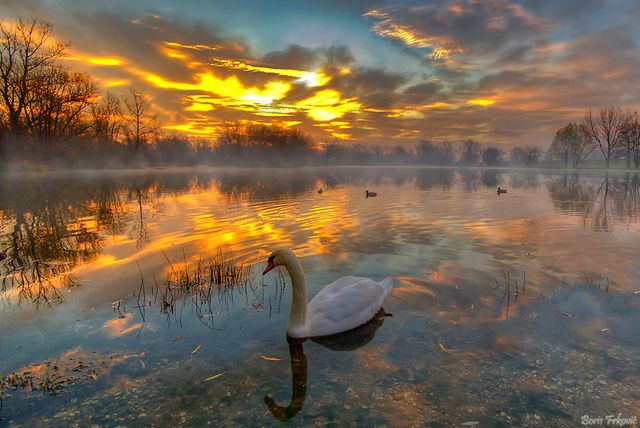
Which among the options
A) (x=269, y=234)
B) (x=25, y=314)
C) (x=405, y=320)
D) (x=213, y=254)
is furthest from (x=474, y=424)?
(x=269, y=234)

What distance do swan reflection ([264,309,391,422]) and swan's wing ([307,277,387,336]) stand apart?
0.51 feet

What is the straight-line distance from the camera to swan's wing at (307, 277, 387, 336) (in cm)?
602

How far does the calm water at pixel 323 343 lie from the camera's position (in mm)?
4332

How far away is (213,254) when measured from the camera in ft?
37.7

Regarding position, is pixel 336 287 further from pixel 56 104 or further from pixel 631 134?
pixel 631 134

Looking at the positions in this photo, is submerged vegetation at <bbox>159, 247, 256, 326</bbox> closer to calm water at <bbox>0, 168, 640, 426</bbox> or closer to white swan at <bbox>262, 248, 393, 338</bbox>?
calm water at <bbox>0, 168, 640, 426</bbox>

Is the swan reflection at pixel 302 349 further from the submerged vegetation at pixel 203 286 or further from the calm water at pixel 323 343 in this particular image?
the submerged vegetation at pixel 203 286

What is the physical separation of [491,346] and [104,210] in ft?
73.4

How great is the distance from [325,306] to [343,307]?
33 cm

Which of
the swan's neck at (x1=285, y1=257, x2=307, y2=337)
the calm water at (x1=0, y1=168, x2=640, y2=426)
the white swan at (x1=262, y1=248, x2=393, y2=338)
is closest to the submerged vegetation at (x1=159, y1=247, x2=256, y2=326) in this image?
the calm water at (x1=0, y1=168, x2=640, y2=426)

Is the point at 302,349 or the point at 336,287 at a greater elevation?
the point at 336,287

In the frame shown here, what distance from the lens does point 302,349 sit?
18.7 feet

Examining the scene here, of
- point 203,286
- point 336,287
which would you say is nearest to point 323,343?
point 336,287

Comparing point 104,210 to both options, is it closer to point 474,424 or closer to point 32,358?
point 32,358
